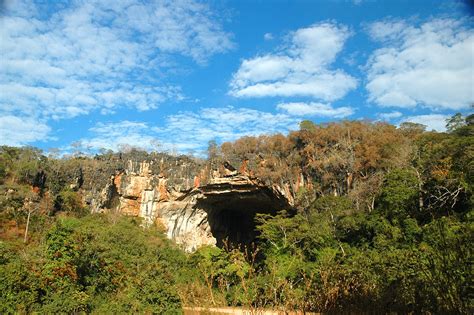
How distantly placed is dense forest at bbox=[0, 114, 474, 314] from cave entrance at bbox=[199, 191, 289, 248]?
2704mm

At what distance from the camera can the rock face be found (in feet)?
102

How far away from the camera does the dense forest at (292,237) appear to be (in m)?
3.18

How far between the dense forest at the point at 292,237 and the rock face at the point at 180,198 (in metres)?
1.14

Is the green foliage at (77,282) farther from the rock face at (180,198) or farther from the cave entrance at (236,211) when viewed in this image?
the cave entrance at (236,211)

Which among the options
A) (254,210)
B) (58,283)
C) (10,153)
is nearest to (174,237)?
(254,210)

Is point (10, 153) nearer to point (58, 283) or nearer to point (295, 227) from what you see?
point (295, 227)

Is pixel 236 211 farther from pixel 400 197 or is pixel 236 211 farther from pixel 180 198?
pixel 400 197

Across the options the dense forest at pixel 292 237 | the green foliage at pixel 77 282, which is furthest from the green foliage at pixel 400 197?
the green foliage at pixel 77 282

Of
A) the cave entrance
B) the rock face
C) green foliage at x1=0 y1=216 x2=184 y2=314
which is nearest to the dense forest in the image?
green foliage at x1=0 y1=216 x2=184 y2=314

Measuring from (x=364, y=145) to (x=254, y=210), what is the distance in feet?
40.5

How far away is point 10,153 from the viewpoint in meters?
37.2

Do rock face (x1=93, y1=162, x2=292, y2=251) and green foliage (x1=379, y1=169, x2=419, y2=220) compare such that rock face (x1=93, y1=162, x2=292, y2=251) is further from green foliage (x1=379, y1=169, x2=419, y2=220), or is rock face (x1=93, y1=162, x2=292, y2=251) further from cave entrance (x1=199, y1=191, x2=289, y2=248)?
green foliage (x1=379, y1=169, x2=419, y2=220)

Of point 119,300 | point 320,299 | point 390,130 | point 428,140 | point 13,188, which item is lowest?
point 119,300

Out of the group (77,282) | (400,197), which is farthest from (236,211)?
(77,282)
